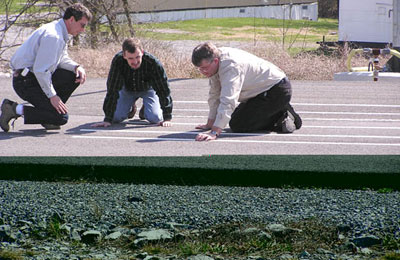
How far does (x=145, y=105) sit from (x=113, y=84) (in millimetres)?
661

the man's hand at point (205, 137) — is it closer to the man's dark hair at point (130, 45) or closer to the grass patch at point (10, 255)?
the man's dark hair at point (130, 45)

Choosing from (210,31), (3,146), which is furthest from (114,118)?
(210,31)

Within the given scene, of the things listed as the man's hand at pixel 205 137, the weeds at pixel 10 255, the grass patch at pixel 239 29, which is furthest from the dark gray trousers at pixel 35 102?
the grass patch at pixel 239 29

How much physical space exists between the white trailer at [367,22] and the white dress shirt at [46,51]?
1712 cm

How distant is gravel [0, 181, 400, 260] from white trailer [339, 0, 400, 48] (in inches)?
748

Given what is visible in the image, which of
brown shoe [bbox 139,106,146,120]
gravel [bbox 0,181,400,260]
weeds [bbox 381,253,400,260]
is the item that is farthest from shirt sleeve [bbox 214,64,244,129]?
weeds [bbox 381,253,400,260]

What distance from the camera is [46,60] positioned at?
25.3ft

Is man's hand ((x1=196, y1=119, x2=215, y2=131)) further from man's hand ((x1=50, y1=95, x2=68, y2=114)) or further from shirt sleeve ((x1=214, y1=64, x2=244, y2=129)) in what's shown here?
man's hand ((x1=50, y1=95, x2=68, y2=114))

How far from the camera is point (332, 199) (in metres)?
5.17

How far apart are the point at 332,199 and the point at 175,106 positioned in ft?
19.9

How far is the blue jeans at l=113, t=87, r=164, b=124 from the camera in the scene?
352 inches

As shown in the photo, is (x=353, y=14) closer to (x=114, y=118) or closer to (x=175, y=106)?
(x=175, y=106)

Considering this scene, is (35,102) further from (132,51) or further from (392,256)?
(392,256)

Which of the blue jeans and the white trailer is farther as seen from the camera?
the white trailer
